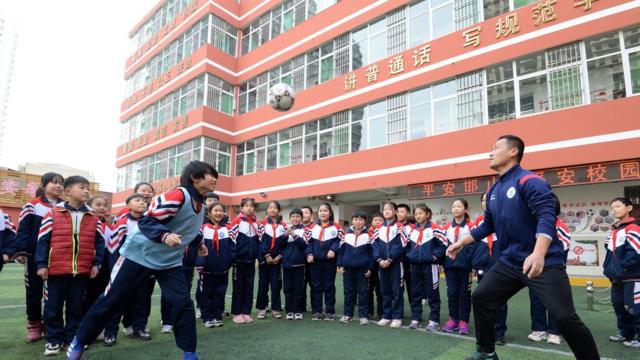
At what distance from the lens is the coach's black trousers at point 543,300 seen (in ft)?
7.99

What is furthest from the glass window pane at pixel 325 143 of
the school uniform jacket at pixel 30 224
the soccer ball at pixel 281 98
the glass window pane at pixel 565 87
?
the school uniform jacket at pixel 30 224

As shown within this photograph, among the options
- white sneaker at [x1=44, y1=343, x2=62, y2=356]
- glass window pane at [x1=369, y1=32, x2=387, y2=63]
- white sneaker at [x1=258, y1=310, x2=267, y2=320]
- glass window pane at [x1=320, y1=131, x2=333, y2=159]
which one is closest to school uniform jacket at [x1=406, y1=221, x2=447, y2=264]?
white sneaker at [x1=258, y1=310, x2=267, y2=320]

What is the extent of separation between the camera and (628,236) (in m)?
4.41

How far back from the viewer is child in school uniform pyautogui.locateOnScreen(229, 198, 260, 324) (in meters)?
5.28

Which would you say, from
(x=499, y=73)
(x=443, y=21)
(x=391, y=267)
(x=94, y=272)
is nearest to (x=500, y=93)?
(x=499, y=73)

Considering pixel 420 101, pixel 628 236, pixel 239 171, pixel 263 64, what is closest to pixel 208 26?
pixel 263 64

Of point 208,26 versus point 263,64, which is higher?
point 208,26

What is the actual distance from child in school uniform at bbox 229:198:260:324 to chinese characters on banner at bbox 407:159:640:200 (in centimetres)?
760

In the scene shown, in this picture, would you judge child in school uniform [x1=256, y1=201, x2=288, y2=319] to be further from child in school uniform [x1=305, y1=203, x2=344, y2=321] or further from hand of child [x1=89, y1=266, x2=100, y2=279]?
hand of child [x1=89, y1=266, x2=100, y2=279]

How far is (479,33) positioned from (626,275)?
29.2 feet

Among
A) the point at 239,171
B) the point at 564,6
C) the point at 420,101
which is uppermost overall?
the point at 564,6

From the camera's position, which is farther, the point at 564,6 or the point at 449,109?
the point at 449,109

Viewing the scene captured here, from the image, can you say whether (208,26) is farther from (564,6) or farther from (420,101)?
(564,6)

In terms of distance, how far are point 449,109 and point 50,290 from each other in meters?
11.0
